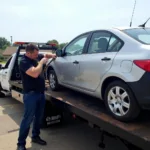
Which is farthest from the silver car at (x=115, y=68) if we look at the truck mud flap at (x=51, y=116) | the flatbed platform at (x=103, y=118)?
the truck mud flap at (x=51, y=116)

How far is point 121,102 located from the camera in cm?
354

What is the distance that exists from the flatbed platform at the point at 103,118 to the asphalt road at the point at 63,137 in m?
0.79

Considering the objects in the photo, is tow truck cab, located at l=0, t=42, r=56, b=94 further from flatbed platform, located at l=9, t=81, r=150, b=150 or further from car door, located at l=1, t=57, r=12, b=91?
flatbed platform, located at l=9, t=81, r=150, b=150

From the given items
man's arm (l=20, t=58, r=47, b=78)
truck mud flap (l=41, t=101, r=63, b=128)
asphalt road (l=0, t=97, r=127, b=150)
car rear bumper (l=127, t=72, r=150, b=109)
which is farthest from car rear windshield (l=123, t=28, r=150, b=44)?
truck mud flap (l=41, t=101, r=63, b=128)

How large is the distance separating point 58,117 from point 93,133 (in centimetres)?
88

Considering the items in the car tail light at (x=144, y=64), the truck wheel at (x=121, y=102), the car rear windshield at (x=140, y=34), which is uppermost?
the car rear windshield at (x=140, y=34)

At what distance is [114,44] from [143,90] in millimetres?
1011

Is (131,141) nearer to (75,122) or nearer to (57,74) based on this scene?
(57,74)

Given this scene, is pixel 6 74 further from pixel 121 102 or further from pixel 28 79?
pixel 121 102

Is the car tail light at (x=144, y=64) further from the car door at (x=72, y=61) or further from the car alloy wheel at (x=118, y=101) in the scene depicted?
the car door at (x=72, y=61)

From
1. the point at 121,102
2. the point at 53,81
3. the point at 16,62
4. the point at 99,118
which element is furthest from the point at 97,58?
the point at 16,62

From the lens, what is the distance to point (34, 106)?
4594mm

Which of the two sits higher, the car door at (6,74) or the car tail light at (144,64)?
the car tail light at (144,64)

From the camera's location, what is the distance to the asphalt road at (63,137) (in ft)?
15.7
